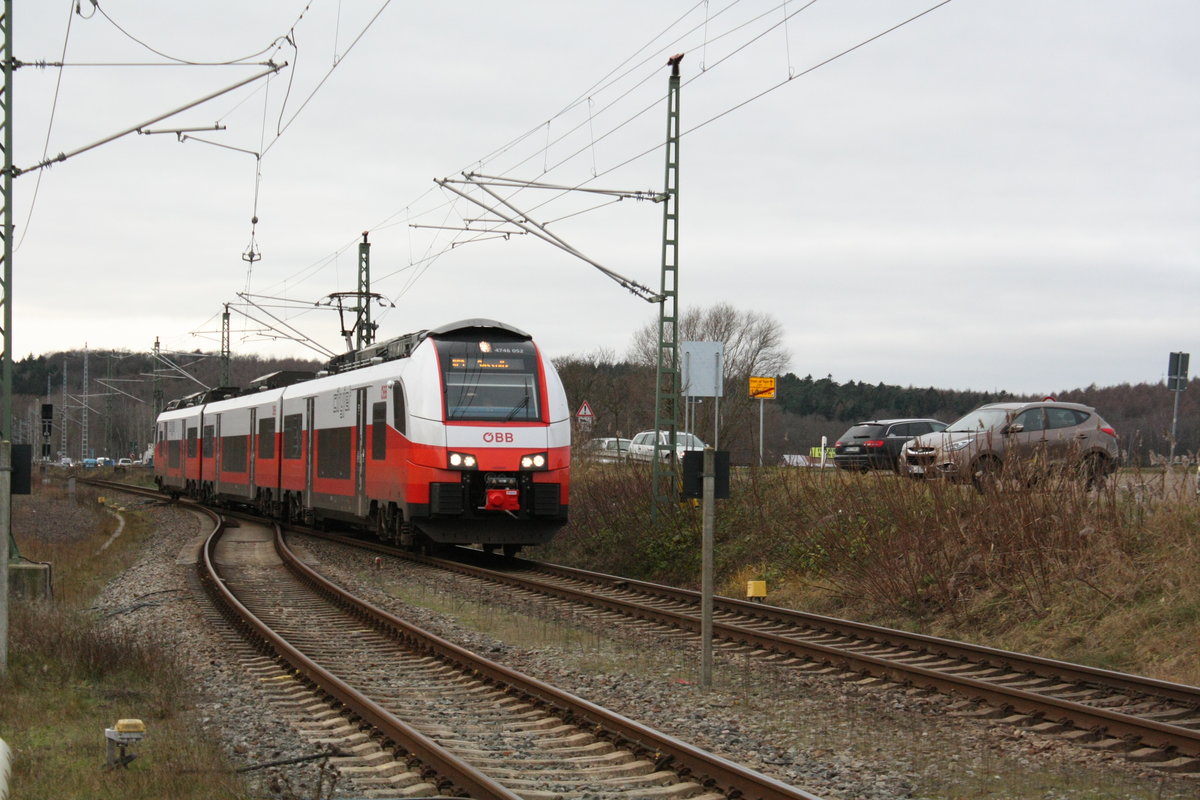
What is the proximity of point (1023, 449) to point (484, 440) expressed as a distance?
786 cm

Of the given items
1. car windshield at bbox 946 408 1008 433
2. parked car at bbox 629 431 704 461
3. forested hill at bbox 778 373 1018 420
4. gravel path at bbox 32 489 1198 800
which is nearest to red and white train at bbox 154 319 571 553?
parked car at bbox 629 431 704 461

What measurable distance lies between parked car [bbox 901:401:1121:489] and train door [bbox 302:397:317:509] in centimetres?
1301

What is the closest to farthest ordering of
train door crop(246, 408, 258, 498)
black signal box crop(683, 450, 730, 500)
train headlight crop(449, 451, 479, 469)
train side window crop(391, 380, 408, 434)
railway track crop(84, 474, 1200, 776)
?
railway track crop(84, 474, 1200, 776) < black signal box crop(683, 450, 730, 500) < train headlight crop(449, 451, 479, 469) < train side window crop(391, 380, 408, 434) < train door crop(246, 408, 258, 498)

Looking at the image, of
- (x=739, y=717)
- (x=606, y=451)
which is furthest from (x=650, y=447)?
(x=739, y=717)

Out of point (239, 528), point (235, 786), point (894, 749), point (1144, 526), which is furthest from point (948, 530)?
point (239, 528)

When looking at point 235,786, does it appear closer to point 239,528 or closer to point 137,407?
point 239,528

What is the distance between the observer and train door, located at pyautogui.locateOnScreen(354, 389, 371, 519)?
72.1 feet

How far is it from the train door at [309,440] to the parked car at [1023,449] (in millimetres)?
13011

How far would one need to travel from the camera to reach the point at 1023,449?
16328 mm

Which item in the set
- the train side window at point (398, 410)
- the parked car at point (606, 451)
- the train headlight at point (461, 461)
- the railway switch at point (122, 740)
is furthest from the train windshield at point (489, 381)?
the railway switch at point (122, 740)

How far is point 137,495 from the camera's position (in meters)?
56.3

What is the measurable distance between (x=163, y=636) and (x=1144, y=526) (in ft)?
33.7

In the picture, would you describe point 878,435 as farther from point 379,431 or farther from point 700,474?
point 700,474

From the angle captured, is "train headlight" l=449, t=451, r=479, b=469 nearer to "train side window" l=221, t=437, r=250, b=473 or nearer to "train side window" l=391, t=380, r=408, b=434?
"train side window" l=391, t=380, r=408, b=434
